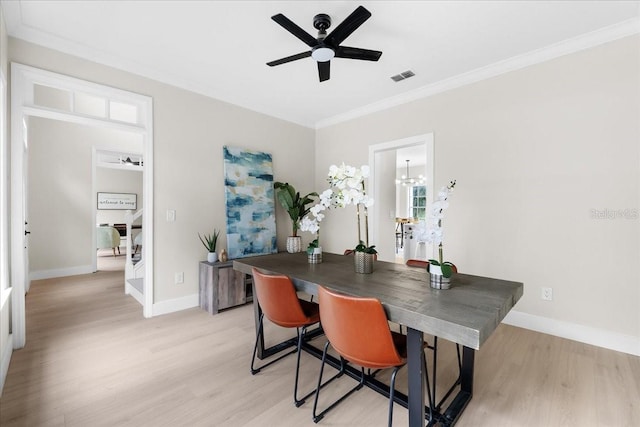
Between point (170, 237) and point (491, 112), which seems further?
point (170, 237)

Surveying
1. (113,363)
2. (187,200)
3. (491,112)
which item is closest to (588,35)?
(491,112)

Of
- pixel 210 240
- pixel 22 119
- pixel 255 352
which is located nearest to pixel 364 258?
pixel 255 352

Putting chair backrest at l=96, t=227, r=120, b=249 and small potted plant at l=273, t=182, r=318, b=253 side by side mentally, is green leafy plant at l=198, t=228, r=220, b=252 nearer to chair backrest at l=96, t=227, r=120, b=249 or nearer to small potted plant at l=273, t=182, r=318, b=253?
small potted plant at l=273, t=182, r=318, b=253

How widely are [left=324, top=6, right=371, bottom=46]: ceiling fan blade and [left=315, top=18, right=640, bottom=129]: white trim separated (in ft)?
6.04

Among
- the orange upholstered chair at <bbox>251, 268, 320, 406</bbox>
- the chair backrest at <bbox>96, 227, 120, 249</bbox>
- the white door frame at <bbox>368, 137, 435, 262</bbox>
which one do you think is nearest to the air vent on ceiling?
the white door frame at <bbox>368, 137, 435, 262</bbox>

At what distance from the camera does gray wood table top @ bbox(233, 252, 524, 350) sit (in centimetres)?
106

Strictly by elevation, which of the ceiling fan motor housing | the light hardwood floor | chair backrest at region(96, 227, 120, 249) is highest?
the ceiling fan motor housing

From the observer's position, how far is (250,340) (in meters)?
2.54

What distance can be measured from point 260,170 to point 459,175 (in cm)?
261

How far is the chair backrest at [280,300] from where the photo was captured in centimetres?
172

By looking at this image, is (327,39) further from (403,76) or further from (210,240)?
(210,240)

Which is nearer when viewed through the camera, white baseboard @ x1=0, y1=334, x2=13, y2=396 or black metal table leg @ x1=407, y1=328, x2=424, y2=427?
black metal table leg @ x1=407, y1=328, x2=424, y2=427

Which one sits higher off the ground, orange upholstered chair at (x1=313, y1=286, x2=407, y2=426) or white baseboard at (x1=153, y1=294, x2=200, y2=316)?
orange upholstered chair at (x1=313, y1=286, x2=407, y2=426)

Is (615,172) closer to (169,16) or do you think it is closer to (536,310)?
(536,310)
